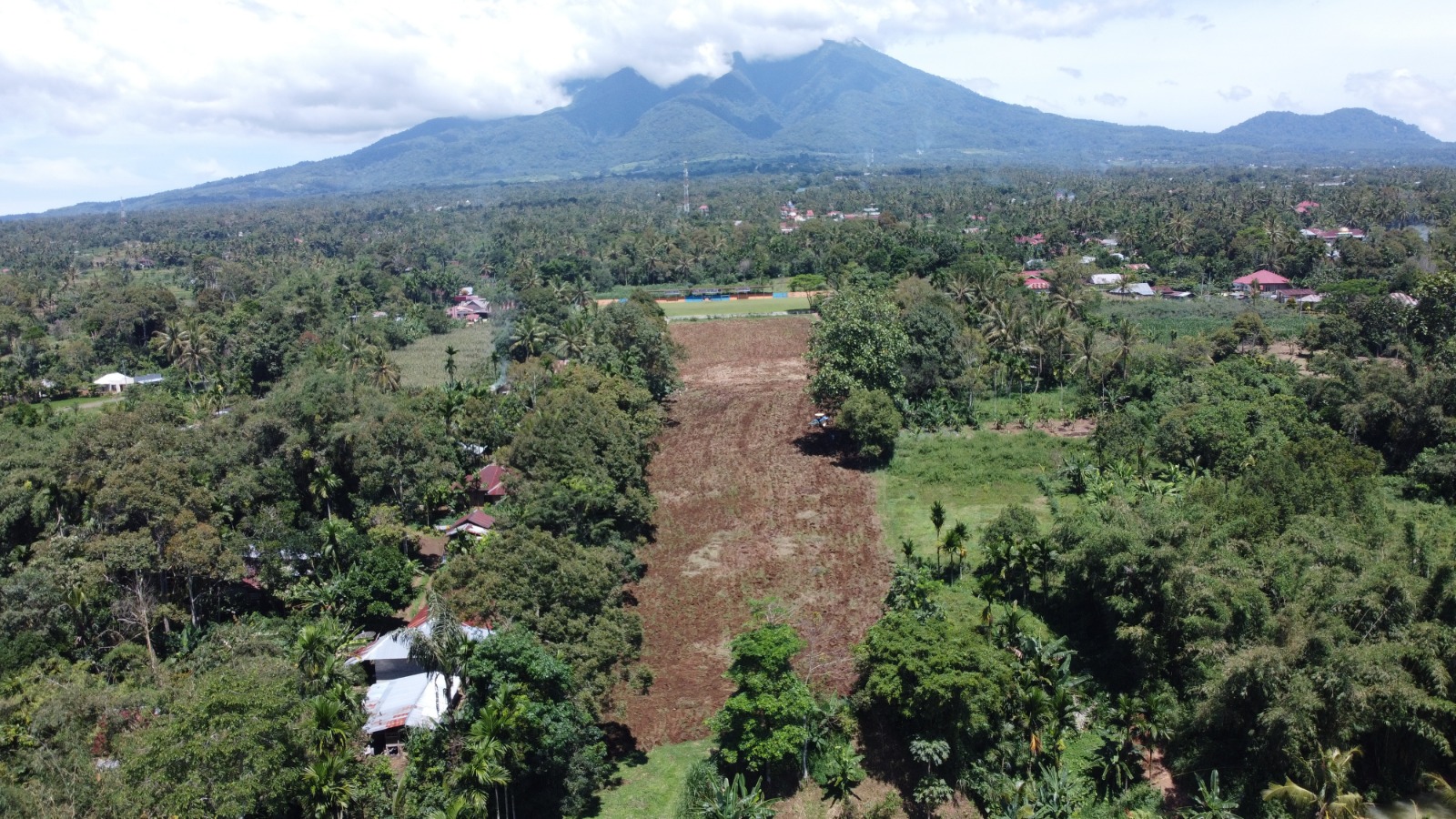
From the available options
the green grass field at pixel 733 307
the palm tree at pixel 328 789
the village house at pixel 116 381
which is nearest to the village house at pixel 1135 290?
the green grass field at pixel 733 307

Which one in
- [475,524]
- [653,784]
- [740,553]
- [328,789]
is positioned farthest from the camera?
[475,524]

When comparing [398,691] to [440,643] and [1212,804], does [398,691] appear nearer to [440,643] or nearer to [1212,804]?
[440,643]

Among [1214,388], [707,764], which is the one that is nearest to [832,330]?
[1214,388]

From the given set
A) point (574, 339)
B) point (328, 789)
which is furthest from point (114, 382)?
point (328, 789)

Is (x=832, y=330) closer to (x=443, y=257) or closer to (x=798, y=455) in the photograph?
(x=798, y=455)

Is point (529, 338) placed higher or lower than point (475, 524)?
higher

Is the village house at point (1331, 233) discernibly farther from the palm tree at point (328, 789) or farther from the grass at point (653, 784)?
the palm tree at point (328, 789)
